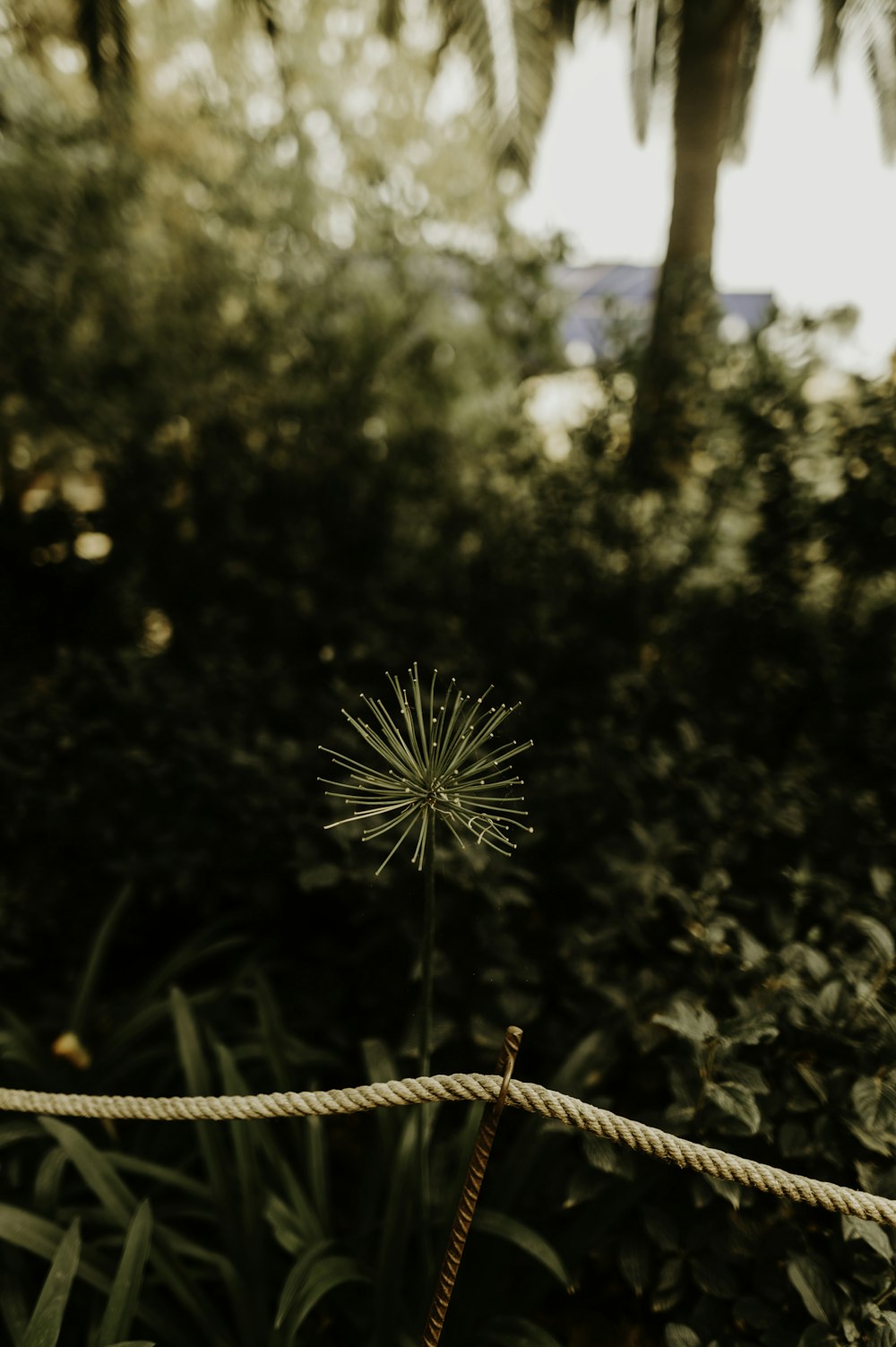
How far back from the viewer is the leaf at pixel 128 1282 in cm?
125

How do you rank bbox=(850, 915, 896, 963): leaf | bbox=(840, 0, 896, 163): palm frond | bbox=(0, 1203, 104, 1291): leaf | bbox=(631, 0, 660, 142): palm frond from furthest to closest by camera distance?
bbox=(631, 0, 660, 142): palm frond < bbox=(840, 0, 896, 163): palm frond < bbox=(850, 915, 896, 963): leaf < bbox=(0, 1203, 104, 1291): leaf

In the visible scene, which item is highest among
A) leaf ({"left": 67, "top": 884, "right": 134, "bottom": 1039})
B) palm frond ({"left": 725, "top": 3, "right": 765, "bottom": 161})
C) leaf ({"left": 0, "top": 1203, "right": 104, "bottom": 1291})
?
palm frond ({"left": 725, "top": 3, "right": 765, "bottom": 161})

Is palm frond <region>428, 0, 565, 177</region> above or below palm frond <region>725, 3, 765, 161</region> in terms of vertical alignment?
below

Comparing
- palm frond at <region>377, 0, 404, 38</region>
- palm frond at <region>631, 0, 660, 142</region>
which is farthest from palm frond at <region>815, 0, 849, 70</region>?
palm frond at <region>377, 0, 404, 38</region>

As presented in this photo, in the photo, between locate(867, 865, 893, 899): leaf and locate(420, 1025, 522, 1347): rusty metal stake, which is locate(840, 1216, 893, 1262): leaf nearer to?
locate(420, 1025, 522, 1347): rusty metal stake

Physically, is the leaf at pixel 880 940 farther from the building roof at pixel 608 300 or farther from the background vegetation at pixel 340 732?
the building roof at pixel 608 300

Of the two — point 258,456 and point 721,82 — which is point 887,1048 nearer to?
point 258,456

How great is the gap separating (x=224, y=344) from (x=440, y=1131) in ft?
11.6

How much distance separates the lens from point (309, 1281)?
1.32m

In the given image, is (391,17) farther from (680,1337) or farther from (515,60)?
(680,1337)

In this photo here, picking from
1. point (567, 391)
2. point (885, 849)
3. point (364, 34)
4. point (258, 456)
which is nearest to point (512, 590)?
point (567, 391)

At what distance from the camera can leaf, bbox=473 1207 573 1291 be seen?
134 cm

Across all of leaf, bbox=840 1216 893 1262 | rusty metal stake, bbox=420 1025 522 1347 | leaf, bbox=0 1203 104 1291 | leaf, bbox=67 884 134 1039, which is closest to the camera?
rusty metal stake, bbox=420 1025 522 1347

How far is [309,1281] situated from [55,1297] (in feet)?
1.36
